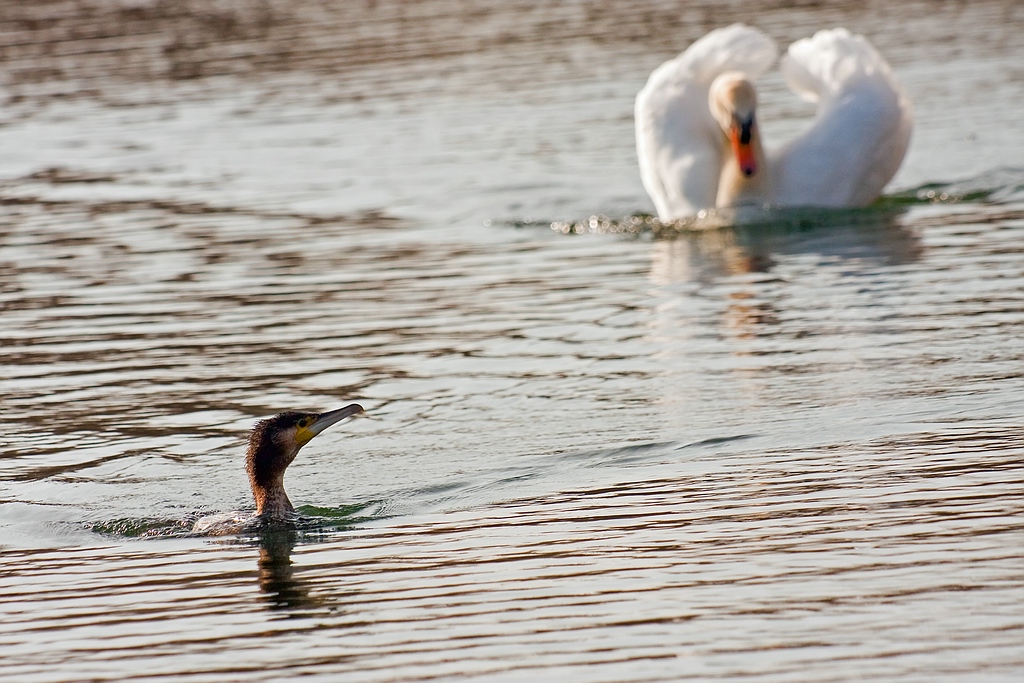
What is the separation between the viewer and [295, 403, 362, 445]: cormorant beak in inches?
339

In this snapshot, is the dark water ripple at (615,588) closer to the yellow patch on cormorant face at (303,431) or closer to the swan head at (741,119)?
the yellow patch on cormorant face at (303,431)

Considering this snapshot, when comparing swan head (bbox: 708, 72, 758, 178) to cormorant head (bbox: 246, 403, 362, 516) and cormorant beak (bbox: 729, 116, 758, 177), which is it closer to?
cormorant beak (bbox: 729, 116, 758, 177)

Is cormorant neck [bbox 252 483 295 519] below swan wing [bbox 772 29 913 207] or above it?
below

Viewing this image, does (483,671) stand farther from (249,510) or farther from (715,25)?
(715,25)

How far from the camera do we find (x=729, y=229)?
15492 mm

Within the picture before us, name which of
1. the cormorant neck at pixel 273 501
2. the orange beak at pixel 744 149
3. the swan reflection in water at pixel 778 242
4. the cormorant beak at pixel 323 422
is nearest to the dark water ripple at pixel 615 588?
the cormorant neck at pixel 273 501

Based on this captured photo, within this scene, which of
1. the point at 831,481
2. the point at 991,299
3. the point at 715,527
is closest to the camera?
the point at 715,527

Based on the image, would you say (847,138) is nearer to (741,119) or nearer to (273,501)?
(741,119)

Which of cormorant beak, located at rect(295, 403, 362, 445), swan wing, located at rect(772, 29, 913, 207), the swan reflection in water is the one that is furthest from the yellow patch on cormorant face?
swan wing, located at rect(772, 29, 913, 207)

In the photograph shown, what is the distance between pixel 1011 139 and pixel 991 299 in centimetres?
654

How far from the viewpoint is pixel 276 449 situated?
8.54m

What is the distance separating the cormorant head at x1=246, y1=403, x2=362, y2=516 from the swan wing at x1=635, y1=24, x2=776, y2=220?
7.24 meters

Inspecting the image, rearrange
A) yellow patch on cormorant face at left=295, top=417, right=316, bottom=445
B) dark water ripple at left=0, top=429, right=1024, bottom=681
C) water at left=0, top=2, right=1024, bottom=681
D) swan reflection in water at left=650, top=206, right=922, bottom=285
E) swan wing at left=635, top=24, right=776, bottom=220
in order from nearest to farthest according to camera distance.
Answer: dark water ripple at left=0, top=429, right=1024, bottom=681
water at left=0, top=2, right=1024, bottom=681
yellow patch on cormorant face at left=295, top=417, right=316, bottom=445
swan reflection in water at left=650, top=206, right=922, bottom=285
swan wing at left=635, top=24, right=776, bottom=220

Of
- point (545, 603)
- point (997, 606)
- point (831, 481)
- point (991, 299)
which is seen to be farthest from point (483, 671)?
point (991, 299)
